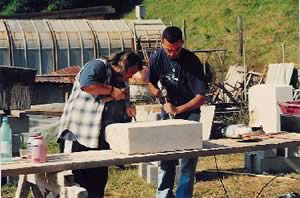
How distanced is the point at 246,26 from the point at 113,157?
2006 cm

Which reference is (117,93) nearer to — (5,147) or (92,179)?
(92,179)

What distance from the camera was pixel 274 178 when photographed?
27.2ft

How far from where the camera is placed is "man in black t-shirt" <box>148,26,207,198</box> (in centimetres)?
599

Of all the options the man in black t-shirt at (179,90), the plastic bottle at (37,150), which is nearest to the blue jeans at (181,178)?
the man in black t-shirt at (179,90)

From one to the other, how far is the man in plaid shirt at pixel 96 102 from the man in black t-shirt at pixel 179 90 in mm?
730

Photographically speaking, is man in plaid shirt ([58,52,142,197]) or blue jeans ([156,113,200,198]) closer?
man in plaid shirt ([58,52,142,197])

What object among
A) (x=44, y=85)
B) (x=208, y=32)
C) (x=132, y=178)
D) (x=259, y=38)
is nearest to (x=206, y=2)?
(x=208, y=32)

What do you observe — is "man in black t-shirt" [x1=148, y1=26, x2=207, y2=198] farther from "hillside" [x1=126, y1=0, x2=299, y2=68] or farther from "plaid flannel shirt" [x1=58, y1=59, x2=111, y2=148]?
"hillside" [x1=126, y1=0, x2=299, y2=68]

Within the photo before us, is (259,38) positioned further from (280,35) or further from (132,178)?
(132,178)

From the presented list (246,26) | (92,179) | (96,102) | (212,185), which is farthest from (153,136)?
(246,26)

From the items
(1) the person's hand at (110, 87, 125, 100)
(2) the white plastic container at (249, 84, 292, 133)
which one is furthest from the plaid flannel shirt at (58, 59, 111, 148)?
(2) the white plastic container at (249, 84, 292, 133)

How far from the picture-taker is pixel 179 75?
6.05 meters

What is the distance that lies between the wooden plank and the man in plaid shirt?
0.25m

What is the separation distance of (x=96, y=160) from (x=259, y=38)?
1900 centimetres
